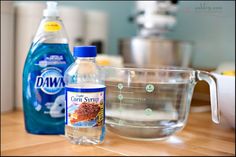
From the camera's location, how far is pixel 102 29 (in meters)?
1.25

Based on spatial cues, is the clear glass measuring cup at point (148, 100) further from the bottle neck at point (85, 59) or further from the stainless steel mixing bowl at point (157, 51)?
the stainless steel mixing bowl at point (157, 51)

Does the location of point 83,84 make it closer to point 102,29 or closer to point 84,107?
point 84,107

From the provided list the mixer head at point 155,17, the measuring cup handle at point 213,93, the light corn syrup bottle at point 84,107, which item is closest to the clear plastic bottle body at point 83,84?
the light corn syrup bottle at point 84,107

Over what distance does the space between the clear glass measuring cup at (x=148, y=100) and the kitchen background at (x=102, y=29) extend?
0.44 ft

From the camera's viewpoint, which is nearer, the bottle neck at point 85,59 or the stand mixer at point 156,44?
the bottle neck at point 85,59

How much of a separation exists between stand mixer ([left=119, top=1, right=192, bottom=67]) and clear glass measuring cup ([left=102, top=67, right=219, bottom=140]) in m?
0.40

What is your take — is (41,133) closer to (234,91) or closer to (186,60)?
(234,91)

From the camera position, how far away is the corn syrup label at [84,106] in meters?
0.62

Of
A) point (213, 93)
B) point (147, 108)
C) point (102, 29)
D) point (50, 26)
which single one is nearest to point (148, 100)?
point (147, 108)

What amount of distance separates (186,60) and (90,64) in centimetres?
59

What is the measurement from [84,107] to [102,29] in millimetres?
665

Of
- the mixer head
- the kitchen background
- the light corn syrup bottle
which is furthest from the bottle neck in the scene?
the mixer head

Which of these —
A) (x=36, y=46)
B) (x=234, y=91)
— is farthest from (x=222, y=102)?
(x=36, y=46)

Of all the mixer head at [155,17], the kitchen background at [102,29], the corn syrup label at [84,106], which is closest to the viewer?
the corn syrup label at [84,106]
